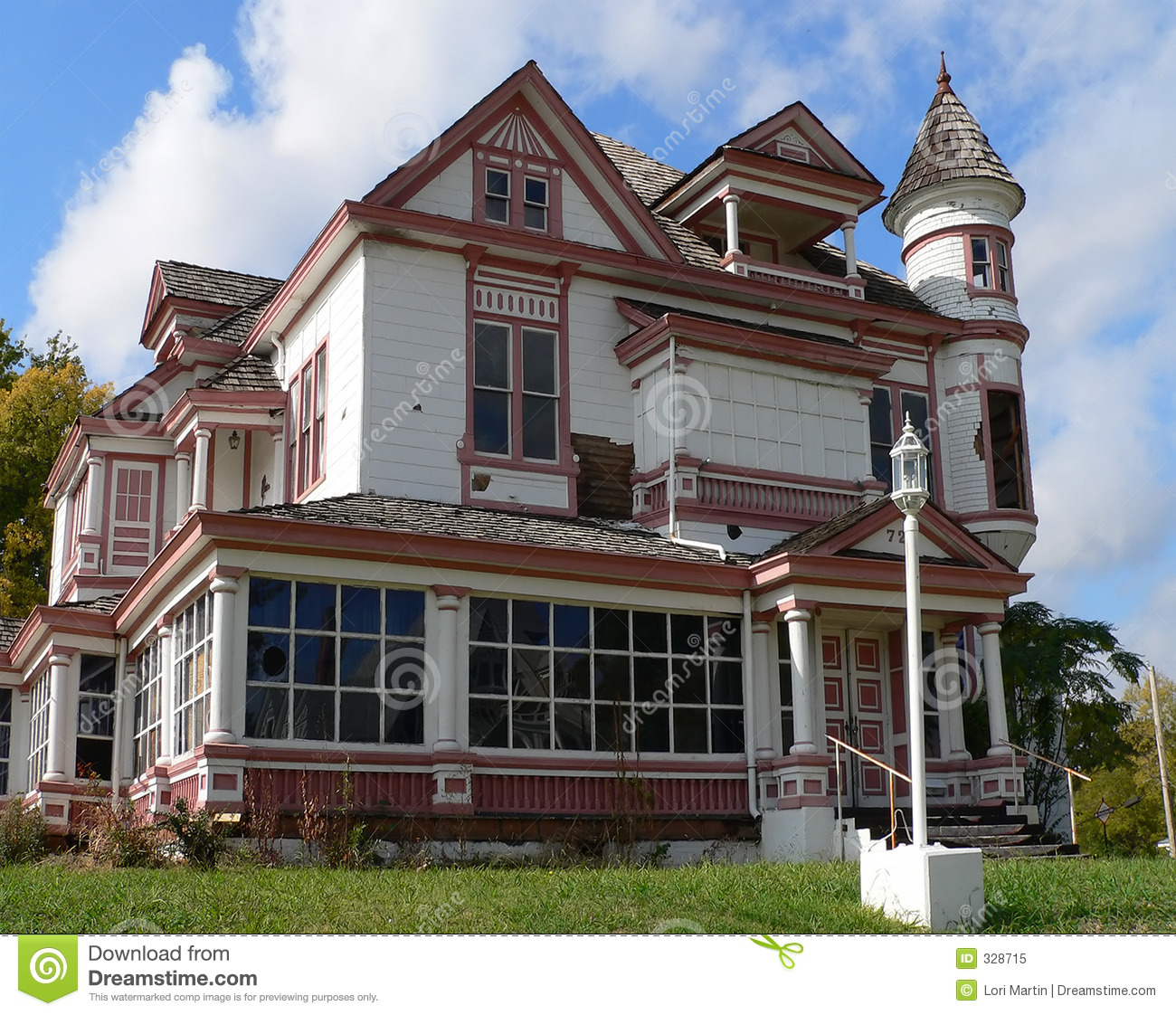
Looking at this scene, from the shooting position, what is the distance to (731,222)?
23.3 meters

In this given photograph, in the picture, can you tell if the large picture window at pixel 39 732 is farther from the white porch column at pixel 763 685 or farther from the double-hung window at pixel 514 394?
the white porch column at pixel 763 685

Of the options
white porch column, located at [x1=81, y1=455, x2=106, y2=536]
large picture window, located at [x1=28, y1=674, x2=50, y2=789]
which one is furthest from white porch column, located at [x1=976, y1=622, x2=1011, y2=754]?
white porch column, located at [x1=81, y1=455, x2=106, y2=536]

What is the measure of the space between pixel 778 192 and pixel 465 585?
10658mm

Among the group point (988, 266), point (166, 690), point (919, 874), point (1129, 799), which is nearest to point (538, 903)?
point (919, 874)

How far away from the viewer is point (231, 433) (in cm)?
2439

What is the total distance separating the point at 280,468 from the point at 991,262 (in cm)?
1492

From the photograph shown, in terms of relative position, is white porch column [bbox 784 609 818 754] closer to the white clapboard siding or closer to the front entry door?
the front entry door

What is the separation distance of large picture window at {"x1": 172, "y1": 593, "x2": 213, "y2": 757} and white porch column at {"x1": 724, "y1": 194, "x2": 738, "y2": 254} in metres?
11.2

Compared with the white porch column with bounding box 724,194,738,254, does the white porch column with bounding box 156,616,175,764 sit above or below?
below

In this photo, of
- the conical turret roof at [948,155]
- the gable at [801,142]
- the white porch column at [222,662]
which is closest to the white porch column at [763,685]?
the white porch column at [222,662]

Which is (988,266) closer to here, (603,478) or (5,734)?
(603,478)

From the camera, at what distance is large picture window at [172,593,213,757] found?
53.9ft

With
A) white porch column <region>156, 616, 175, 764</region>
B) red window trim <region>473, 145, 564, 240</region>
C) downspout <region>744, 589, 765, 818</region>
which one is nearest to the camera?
white porch column <region>156, 616, 175, 764</region>

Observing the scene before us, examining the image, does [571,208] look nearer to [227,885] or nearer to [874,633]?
[874,633]
